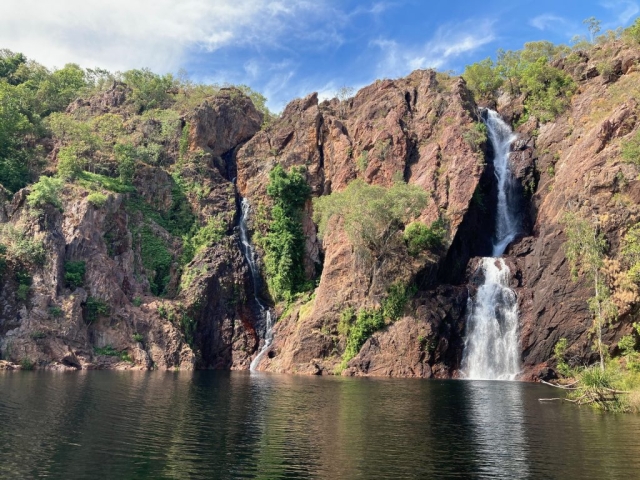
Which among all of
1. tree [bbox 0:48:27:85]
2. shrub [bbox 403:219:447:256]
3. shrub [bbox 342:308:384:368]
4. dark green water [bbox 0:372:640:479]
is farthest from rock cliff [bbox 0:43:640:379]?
tree [bbox 0:48:27:85]

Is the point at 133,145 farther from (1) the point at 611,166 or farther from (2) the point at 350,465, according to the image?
(2) the point at 350,465

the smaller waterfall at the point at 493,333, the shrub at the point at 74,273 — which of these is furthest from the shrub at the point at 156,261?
the smaller waterfall at the point at 493,333

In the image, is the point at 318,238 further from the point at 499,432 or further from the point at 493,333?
the point at 499,432

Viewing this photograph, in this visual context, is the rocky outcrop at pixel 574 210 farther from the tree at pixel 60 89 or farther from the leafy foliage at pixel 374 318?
the tree at pixel 60 89

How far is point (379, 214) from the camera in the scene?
60.4 meters

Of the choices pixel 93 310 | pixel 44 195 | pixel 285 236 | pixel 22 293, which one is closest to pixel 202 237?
pixel 285 236

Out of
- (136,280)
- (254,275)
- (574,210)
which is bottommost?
(136,280)

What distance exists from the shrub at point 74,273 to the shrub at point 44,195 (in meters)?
7.56

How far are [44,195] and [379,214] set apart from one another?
38680mm

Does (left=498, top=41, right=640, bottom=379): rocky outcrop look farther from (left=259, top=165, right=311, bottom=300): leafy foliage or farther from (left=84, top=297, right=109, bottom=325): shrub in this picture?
(left=84, top=297, right=109, bottom=325): shrub

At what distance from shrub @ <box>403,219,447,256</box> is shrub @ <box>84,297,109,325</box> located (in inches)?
1373

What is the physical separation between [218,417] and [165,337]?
38.3 m

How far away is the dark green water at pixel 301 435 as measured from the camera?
1773cm

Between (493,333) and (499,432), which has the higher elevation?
(493,333)
